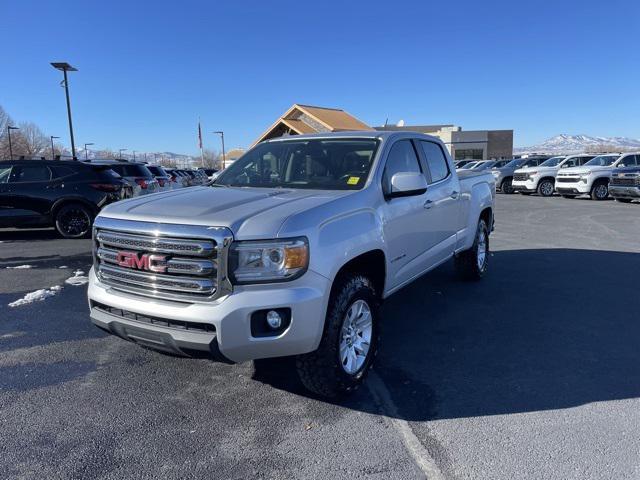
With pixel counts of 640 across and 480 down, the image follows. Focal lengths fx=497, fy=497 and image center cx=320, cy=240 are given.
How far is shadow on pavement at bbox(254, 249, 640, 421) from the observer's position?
349 centimetres

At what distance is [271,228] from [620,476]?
7.56 feet

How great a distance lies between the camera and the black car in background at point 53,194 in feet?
33.0

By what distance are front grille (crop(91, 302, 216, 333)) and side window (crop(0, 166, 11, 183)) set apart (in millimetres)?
8454

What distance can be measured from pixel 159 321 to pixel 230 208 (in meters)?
0.84

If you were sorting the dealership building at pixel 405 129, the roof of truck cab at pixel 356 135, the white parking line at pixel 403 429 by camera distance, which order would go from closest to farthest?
the white parking line at pixel 403 429 < the roof of truck cab at pixel 356 135 < the dealership building at pixel 405 129

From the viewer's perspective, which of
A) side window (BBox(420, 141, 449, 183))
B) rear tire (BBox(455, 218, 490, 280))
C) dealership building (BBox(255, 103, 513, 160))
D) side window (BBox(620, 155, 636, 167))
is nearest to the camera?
side window (BBox(420, 141, 449, 183))

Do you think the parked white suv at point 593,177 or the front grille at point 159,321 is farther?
the parked white suv at point 593,177

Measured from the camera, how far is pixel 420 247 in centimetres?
471

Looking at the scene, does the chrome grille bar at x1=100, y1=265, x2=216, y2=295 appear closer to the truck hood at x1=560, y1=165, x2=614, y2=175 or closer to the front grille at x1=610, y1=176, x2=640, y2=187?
the front grille at x1=610, y1=176, x2=640, y2=187

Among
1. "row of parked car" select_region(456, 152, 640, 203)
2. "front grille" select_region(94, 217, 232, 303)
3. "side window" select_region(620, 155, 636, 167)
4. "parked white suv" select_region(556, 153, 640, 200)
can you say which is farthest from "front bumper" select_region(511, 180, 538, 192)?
"front grille" select_region(94, 217, 232, 303)

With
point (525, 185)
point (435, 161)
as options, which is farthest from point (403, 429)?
point (525, 185)

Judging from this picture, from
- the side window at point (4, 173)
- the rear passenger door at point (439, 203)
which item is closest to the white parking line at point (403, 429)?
the rear passenger door at point (439, 203)

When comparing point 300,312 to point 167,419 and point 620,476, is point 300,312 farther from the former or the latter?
point 620,476

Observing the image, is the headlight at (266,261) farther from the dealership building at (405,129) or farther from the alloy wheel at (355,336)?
the dealership building at (405,129)
